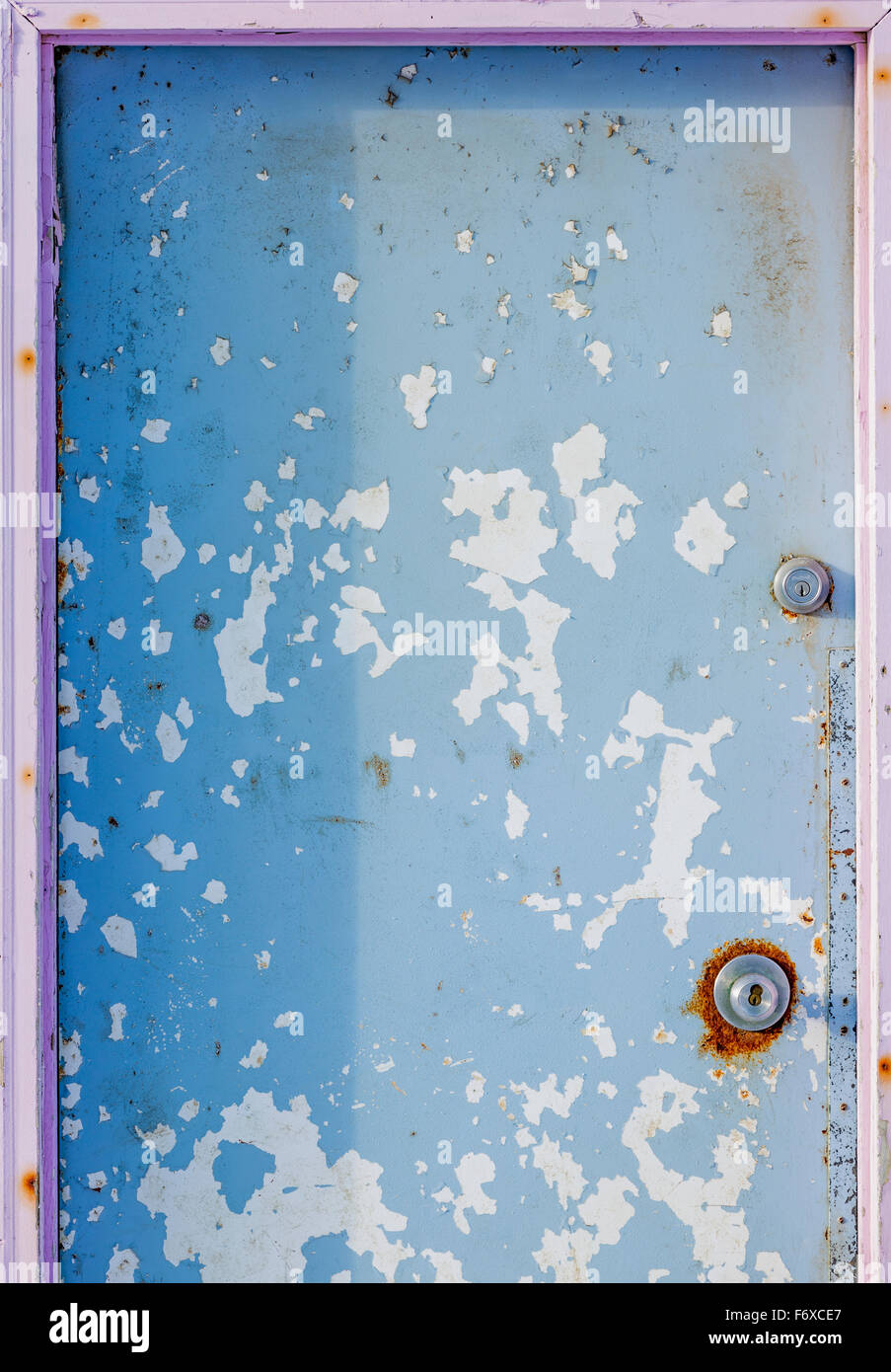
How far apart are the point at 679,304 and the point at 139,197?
69 centimetres

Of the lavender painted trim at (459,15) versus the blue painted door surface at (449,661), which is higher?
the lavender painted trim at (459,15)

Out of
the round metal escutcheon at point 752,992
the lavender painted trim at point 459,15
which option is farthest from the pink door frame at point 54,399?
the round metal escutcheon at point 752,992

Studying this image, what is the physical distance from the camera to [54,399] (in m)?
1.16

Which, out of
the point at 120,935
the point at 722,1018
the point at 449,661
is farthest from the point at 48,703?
the point at 722,1018

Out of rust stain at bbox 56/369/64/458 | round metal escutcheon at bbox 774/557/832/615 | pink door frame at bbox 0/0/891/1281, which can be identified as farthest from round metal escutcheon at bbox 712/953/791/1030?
rust stain at bbox 56/369/64/458

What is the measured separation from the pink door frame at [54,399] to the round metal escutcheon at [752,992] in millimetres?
115

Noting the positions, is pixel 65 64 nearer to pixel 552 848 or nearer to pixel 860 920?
pixel 552 848

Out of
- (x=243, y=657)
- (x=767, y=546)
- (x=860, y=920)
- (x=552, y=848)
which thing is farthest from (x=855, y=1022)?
(x=243, y=657)

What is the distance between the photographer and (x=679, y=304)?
1149 mm

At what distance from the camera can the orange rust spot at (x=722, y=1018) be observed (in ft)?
3.84

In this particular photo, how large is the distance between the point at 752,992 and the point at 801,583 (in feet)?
1.68

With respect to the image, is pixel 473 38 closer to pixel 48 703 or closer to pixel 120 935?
pixel 48 703

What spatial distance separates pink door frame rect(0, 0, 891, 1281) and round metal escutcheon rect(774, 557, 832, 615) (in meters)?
0.06

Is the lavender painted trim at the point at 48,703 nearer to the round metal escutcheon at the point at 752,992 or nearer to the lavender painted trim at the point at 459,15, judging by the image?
the lavender painted trim at the point at 459,15
